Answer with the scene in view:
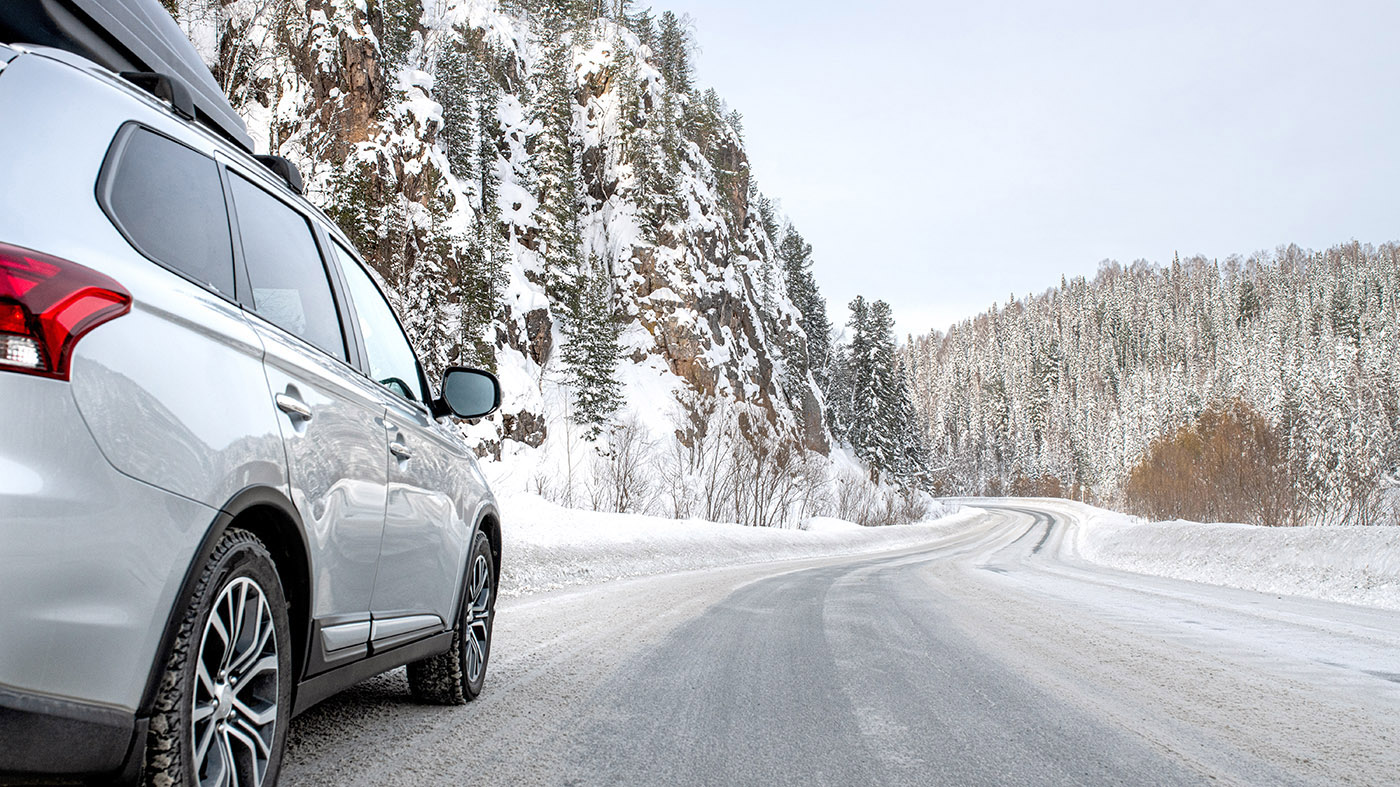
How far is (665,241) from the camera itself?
5481 cm

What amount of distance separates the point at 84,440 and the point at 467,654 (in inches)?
105

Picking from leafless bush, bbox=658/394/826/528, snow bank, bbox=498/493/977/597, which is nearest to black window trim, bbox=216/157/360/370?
snow bank, bbox=498/493/977/597

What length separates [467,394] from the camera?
160 inches

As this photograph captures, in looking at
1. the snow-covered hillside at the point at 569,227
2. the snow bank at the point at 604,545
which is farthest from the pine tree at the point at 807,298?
the snow bank at the point at 604,545

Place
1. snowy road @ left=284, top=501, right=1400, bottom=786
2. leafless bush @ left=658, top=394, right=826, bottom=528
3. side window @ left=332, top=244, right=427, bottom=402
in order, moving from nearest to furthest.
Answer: snowy road @ left=284, top=501, right=1400, bottom=786 < side window @ left=332, top=244, right=427, bottom=402 < leafless bush @ left=658, top=394, right=826, bottom=528

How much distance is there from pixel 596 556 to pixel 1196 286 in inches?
8137

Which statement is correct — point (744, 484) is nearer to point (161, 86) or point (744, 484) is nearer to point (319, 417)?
point (319, 417)

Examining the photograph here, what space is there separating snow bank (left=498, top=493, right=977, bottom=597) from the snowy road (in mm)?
4166

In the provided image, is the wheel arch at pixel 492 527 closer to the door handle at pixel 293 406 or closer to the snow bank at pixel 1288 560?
the door handle at pixel 293 406

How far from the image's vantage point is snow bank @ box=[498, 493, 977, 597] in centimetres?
1168

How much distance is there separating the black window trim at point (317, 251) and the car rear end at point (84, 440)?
18.0 inches

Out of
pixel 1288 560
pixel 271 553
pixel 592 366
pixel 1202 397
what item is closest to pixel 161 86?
pixel 271 553

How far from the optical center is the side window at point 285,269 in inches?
97.0

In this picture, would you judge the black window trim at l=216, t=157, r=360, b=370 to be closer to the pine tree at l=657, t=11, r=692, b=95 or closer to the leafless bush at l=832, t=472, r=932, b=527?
the leafless bush at l=832, t=472, r=932, b=527
